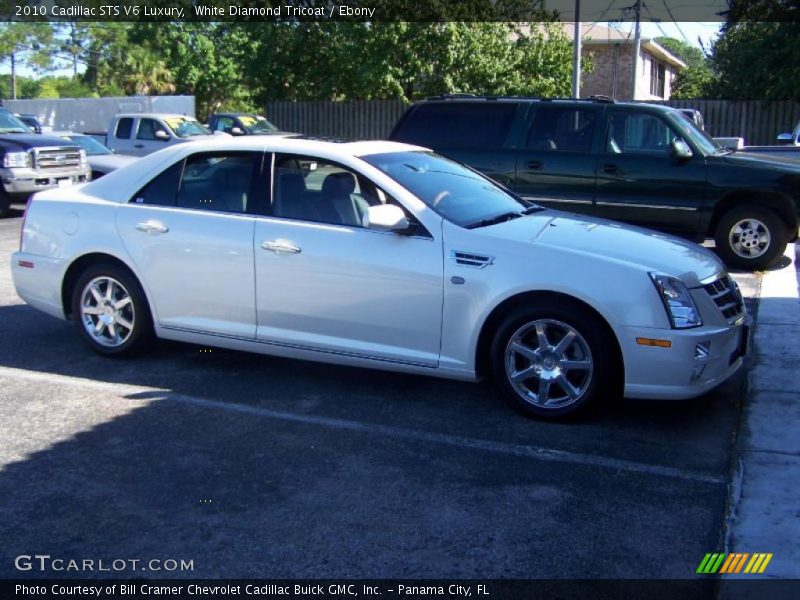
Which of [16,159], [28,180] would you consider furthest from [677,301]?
[16,159]

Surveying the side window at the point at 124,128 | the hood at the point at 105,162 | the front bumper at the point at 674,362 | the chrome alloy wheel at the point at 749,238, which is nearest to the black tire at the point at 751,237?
the chrome alloy wheel at the point at 749,238

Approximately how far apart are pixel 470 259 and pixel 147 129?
17039 mm

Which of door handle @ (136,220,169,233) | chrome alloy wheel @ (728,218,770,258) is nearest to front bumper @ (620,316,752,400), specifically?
door handle @ (136,220,169,233)

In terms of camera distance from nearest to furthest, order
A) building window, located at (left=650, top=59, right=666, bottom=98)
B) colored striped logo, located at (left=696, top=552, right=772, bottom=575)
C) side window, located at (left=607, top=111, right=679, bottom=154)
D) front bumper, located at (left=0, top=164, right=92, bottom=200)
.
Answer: colored striped logo, located at (left=696, top=552, right=772, bottom=575)
side window, located at (left=607, top=111, right=679, bottom=154)
front bumper, located at (left=0, top=164, right=92, bottom=200)
building window, located at (left=650, top=59, right=666, bottom=98)

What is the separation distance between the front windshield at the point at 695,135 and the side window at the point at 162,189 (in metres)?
6.15

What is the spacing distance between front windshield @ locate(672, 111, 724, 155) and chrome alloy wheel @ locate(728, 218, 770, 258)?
36.1 inches

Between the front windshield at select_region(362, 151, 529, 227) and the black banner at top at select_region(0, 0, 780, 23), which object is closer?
the front windshield at select_region(362, 151, 529, 227)

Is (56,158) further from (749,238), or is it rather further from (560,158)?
(749,238)

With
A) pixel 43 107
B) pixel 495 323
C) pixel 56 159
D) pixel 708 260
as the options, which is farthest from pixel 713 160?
pixel 43 107

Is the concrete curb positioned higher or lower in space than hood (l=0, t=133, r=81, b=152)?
lower

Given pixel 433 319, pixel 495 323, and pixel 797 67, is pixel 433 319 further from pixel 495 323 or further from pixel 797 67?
pixel 797 67

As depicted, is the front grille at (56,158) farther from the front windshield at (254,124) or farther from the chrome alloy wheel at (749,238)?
the chrome alloy wheel at (749,238)

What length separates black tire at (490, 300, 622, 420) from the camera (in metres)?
5.16

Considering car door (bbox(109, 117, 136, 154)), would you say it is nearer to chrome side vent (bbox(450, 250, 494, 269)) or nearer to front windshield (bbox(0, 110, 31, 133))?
front windshield (bbox(0, 110, 31, 133))
